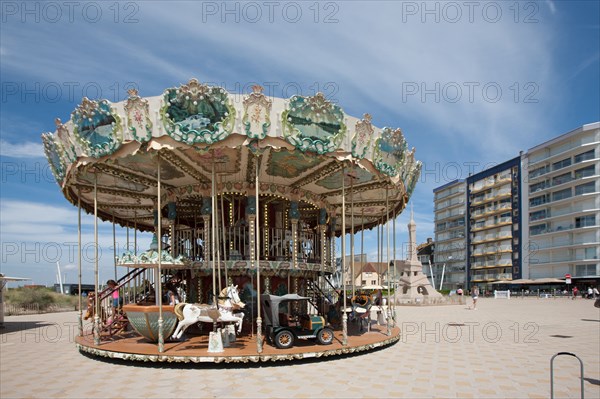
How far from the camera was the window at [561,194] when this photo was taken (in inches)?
2832

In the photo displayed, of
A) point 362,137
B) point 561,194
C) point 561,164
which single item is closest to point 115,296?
point 362,137

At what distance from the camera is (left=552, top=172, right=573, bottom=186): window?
71938 mm

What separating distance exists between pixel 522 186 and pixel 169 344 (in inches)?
3061

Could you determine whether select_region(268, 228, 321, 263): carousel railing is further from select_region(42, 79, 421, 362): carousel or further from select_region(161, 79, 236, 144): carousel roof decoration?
select_region(161, 79, 236, 144): carousel roof decoration

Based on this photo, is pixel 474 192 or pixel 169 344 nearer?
pixel 169 344

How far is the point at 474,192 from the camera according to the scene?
90.8m

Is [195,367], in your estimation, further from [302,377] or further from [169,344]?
[302,377]

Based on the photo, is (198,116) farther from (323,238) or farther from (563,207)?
(563,207)

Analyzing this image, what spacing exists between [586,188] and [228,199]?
2629 inches

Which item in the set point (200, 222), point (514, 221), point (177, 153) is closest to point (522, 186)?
point (514, 221)

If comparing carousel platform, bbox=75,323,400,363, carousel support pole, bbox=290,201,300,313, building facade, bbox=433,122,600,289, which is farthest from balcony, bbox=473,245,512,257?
carousel platform, bbox=75,323,400,363

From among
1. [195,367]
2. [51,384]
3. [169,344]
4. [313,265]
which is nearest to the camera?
[51,384]

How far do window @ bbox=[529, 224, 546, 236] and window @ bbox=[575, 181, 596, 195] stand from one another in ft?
26.6

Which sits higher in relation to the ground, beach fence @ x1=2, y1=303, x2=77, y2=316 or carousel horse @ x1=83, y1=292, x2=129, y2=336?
carousel horse @ x1=83, y1=292, x2=129, y2=336
